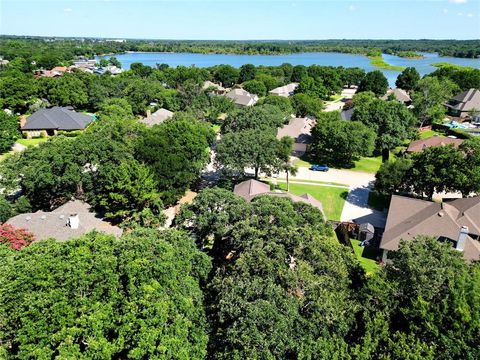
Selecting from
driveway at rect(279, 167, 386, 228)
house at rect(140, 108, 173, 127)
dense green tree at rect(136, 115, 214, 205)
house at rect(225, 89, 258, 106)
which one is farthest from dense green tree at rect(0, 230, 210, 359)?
house at rect(225, 89, 258, 106)

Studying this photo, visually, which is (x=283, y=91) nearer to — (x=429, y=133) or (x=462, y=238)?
(x=429, y=133)

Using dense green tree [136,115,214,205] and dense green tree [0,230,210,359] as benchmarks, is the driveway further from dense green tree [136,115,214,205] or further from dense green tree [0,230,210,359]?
dense green tree [0,230,210,359]

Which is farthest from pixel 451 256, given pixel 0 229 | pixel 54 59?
pixel 54 59

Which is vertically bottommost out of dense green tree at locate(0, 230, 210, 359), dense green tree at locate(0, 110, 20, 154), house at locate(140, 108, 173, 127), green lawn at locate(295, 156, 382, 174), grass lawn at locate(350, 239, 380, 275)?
green lawn at locate(295, 156, 382, 174)

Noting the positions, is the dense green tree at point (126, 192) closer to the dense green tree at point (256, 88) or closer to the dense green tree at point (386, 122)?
the dense green tree at point (386, 122)

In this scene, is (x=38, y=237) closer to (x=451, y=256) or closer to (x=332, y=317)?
(x=332, y=317)

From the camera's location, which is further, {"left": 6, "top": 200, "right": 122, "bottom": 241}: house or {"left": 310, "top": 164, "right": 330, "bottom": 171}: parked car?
{"left": 310, "top": 164, "right": 330, "bottom": 171}: parked car
